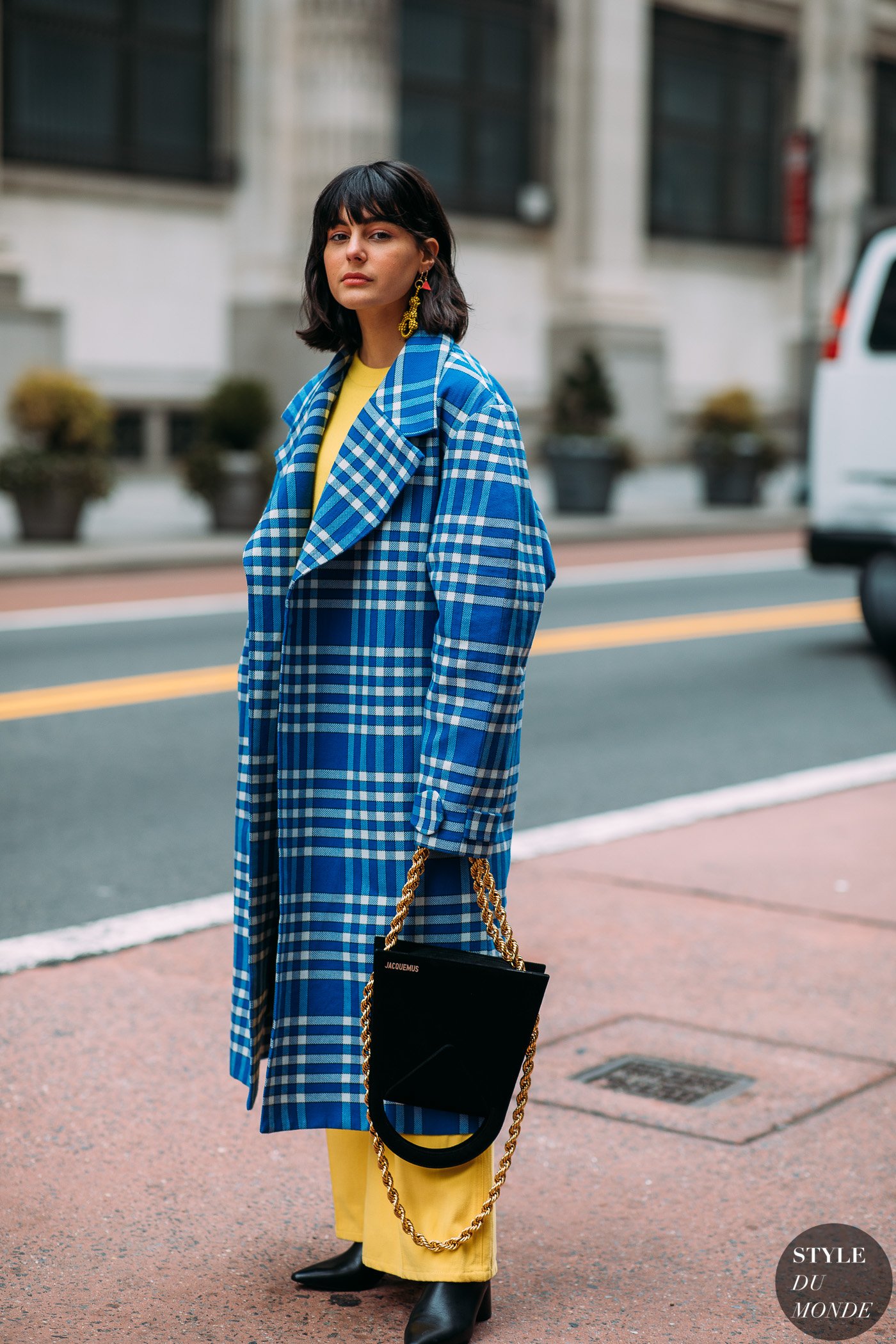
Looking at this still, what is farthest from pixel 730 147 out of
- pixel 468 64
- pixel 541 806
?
pixel 541 806

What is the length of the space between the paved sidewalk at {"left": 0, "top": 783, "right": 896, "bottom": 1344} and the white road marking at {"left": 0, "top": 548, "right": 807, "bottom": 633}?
7944 millimetres

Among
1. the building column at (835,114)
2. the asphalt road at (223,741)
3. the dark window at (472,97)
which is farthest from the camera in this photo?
the building column at (835,114)

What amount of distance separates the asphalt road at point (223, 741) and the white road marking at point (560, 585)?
0.33 meters

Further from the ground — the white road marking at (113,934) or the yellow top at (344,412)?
the yellow top at (344,412)

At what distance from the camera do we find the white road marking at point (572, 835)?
5.34 metres

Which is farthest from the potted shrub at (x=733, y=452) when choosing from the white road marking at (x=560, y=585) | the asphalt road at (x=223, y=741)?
the asphalt road at (x=223, y=741)

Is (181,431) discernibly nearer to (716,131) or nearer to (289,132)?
(289,132)

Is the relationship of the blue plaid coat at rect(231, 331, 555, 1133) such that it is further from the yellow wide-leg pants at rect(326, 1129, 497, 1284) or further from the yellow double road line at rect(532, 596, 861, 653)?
the yellow double road line at rect(532, 596, 861, 653)

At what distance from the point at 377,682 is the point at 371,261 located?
70cm

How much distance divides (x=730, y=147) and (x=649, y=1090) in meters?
31.6

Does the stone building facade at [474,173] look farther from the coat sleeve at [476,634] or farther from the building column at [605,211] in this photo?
the coat sleeve at [476,634]

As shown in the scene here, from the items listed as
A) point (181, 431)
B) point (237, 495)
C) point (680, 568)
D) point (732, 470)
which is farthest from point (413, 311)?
point (181, 431)

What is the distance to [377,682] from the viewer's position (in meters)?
3.03

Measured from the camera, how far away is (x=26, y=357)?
79.3 feet
